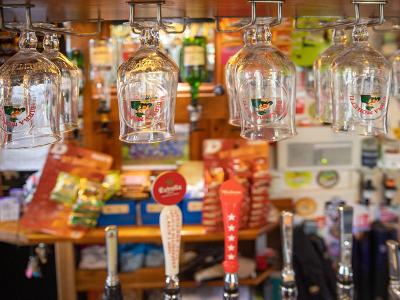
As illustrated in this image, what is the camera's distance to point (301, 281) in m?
2.80

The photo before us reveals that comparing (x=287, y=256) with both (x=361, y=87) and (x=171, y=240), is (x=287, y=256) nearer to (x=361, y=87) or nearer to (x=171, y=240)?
(x=171, y=240)

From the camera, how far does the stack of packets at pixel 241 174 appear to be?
261 centimetres

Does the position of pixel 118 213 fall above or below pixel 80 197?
below

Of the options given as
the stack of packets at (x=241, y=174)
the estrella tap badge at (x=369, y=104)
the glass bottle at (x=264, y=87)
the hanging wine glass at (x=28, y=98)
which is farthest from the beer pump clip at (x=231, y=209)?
the stack of packets at (x=241, y=174)

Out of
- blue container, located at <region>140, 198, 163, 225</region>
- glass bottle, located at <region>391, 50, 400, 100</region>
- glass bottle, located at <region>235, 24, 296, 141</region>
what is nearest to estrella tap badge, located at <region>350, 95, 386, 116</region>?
glass bottle, located at <region>235, 24, 296, 141</region>

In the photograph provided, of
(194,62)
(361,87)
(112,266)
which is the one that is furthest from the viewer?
(194,62)

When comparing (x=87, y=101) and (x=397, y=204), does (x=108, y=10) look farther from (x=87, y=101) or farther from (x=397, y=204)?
(x=397, y=204)

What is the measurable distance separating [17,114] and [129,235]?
1747 mm

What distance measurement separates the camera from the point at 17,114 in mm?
951

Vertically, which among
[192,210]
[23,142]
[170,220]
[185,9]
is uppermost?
[185,9]

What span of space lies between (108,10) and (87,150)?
180 centimetres

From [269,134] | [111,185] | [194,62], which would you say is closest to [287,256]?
[269,134]

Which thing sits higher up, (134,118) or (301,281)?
(134,118)

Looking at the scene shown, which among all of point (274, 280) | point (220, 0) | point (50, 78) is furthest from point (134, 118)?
point (274, 280)
